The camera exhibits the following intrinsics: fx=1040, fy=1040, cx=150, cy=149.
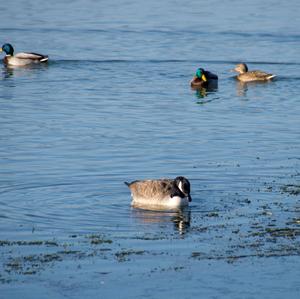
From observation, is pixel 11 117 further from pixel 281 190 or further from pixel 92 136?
pixel 281 190

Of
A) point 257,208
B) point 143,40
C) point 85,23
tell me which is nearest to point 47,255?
point 257,208

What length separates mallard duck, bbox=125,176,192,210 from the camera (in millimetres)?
17828

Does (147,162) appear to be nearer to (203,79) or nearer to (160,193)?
(160,193)

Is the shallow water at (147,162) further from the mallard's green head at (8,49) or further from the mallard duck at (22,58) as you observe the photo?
the mallard's green head at (8,49)

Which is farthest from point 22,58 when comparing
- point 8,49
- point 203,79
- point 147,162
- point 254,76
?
point 147,162

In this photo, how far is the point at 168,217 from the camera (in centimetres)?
1739

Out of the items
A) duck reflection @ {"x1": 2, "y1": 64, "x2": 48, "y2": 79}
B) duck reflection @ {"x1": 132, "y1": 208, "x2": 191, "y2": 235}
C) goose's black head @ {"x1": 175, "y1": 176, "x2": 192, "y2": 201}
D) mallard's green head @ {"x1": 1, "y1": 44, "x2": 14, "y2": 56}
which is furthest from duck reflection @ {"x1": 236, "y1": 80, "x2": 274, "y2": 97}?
duck reflection @ {"x1": 132, "y1": 208, "x2": 191, "y2": 235}

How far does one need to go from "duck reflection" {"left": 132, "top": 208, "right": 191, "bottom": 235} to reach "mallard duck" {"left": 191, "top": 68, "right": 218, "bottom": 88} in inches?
623

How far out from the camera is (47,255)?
14234 mm

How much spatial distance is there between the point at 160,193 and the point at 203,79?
15496 millimetres

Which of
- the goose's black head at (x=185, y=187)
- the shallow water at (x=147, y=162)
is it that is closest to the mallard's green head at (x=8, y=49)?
the shallow water at (x=147, y=162)

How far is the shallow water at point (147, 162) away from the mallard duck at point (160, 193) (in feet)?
1.05

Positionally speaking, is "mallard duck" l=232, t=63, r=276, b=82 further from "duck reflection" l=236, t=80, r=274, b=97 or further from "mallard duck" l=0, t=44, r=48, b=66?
"mallard duck" l=0, t=44, r=48, b=66

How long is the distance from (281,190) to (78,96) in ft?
43.9
